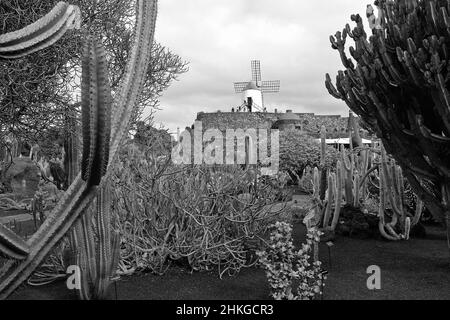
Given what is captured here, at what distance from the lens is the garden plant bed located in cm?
416

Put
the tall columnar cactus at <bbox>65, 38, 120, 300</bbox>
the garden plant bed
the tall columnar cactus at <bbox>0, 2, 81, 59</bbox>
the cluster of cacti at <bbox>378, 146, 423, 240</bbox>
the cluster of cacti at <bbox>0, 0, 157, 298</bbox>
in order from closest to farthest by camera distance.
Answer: the cluster of cacti at <bbox>0, 0, 157, 298</bbox>
the tall columnar cactus at <bbox>0, 2, 81, 59</bbox>
the tall columnar cactus at <bbox>65, 38, 120, 300</bbox>
the garden plant bed
the cluster of cacti at <bbox>378, 146, 423, 240</bbox>

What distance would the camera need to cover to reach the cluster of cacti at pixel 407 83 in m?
4.62

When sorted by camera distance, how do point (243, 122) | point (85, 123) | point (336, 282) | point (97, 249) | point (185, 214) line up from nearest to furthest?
1. point (85, 123)
2. point (97, 249)
3. point (336, 282)
4. point (185, 214)
5. point (243, 122)

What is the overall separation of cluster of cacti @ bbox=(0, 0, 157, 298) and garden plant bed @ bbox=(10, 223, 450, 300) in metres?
Result: 1.56

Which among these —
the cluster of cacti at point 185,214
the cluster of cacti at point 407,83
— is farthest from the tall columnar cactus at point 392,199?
the cluster of cacti at point 185,214

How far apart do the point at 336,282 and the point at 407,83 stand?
7.47 feet

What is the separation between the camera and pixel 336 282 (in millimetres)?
4559

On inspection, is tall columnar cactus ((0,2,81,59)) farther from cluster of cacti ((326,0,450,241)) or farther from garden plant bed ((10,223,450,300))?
cluster of cacti ((326,0,450,241))

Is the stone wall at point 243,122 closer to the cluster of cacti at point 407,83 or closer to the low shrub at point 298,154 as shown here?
the low shrub at point 298,154

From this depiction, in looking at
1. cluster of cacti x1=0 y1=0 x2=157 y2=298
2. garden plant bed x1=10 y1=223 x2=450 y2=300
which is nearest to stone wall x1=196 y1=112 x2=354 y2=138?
garden plant bed x1=10 y1=223 x2=450 y2=300

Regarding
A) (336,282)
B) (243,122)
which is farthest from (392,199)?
(243,122)

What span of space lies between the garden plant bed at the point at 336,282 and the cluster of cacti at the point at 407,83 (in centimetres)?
72

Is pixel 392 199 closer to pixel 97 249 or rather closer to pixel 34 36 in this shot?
pixel 97 249

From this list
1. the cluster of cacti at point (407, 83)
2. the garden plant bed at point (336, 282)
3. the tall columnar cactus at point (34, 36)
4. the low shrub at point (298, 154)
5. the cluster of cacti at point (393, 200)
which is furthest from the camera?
the low shrub at point (298, 154)
